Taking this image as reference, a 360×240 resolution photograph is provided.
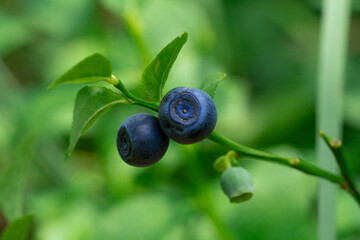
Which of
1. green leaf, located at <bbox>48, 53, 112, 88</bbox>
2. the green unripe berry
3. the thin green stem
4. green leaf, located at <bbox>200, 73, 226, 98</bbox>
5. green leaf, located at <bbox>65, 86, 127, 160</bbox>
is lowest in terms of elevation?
the green unripe berry

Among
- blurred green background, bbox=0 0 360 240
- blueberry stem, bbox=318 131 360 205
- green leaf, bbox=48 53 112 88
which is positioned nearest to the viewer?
green leaf, bbox=48 53 112 88

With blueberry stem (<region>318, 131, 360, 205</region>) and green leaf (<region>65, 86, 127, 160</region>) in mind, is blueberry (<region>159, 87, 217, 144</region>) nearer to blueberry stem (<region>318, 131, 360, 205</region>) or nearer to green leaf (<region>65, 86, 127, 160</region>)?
green leaf (<region>65, 86, 127, 160</region>)

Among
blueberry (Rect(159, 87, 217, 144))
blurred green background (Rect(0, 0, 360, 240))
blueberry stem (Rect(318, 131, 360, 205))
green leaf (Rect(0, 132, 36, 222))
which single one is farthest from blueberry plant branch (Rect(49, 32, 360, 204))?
blurred green background (Rect(0, 0, 360, 240))

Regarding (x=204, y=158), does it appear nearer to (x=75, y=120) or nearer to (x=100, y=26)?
(x=100, y=26)

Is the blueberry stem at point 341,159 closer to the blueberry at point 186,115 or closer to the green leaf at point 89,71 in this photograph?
the blueberry at point 186,115

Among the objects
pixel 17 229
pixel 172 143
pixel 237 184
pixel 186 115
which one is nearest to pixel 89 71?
pixel 186 115

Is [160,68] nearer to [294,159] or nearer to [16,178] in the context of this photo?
[294,159]
